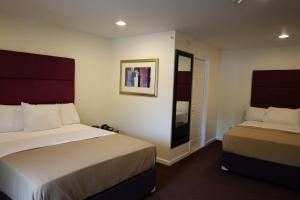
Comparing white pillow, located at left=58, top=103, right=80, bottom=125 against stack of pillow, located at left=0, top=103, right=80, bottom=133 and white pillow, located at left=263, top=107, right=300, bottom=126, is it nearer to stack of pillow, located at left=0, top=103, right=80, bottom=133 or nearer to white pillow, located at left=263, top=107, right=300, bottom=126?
stack of pillow, located at left=0, top=103, right=80, bottom=133

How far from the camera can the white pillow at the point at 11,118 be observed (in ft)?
9.08

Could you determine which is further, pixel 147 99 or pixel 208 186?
pixel 147 99

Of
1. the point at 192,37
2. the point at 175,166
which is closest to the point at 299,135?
the point at 175,166

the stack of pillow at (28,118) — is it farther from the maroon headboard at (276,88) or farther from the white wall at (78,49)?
the maroon headboard at (276,88)

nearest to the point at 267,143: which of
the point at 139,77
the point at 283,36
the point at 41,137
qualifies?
the point at 283,36

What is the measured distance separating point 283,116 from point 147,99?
274 cm

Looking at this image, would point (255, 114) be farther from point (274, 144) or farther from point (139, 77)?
point (139, 77)

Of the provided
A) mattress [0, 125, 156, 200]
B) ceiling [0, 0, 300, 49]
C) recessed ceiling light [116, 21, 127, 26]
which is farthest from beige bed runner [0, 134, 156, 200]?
recessed ceiling light [116, 21, 127, 26]

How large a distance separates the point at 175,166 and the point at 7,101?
2848 millimetres

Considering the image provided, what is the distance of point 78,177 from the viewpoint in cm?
175

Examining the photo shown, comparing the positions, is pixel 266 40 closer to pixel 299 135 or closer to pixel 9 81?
pixel 299 135

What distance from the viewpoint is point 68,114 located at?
3.46 meters

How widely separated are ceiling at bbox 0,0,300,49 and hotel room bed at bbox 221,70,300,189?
1.16 metres

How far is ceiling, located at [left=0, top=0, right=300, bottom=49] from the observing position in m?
2.36
